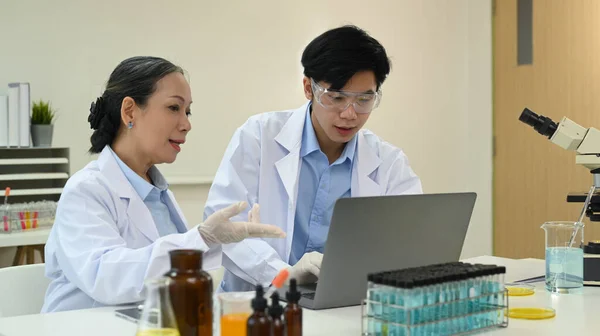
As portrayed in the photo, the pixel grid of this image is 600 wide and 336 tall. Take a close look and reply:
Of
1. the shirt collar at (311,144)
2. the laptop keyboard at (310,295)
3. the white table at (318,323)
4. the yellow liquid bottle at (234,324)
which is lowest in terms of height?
the white table at (318,323)

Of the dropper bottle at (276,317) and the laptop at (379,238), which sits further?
the laptop at (379,238)

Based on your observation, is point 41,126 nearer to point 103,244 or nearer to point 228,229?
point 103,244

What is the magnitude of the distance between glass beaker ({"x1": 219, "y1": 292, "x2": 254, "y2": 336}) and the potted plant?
8.39 ft

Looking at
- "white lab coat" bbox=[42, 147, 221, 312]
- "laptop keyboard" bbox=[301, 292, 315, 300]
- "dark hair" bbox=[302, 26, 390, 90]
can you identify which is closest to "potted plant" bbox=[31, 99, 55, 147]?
"white lab coat" bbox=[42, 147, 221, 312]

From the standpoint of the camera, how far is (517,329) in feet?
4.25

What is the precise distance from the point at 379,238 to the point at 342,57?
0.66 m

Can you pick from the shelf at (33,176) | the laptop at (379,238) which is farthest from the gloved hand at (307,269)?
the shelf at (33,176)

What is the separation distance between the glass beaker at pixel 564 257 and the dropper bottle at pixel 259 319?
3.32 ft

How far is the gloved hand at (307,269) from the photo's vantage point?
1647 mm

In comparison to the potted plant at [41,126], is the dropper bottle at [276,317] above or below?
below

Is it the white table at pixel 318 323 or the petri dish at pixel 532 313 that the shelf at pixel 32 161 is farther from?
the petri dish at pixel 532 313

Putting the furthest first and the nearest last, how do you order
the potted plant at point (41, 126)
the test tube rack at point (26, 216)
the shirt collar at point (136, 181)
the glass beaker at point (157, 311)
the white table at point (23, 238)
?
the potted plant at point (41, 126) → the test tube rack at point (26, 216) → the white table at point (23, 238) → the shirt collar at point (136, 181) → the glass beaker at point (157, 311)

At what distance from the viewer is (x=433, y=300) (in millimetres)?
1111

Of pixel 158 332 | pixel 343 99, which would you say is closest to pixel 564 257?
pixel 343 99
